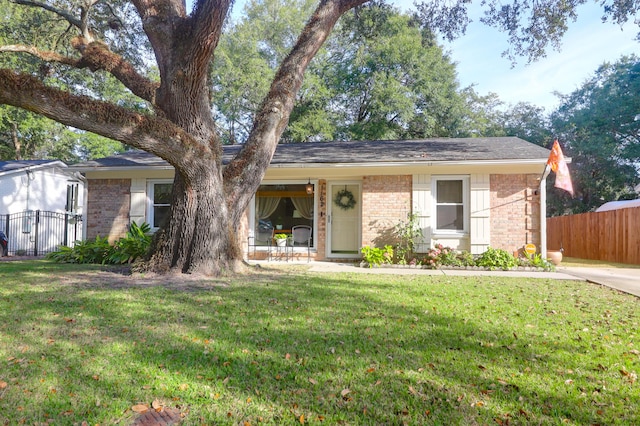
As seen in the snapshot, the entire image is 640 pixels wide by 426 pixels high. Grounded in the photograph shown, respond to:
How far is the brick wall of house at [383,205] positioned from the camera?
9828 mm

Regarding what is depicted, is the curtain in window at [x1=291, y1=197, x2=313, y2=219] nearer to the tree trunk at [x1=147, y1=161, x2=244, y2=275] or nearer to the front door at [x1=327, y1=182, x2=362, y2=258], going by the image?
the front door at [x1=327, y1=182, x2=362, y2=258]

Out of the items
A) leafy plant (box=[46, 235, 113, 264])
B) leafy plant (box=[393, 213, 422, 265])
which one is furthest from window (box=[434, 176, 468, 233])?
leafy plant (box=[46, 235, 113, 264])

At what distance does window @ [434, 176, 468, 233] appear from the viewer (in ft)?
32.3

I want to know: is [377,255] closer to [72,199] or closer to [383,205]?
[383,205]

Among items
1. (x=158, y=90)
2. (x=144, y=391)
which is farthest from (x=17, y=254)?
(x=144, y=391)

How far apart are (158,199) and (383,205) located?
6442 mm

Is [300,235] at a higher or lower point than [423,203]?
lower

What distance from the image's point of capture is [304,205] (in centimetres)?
1094

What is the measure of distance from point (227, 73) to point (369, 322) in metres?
21.0

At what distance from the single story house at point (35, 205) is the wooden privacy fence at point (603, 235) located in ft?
61.7

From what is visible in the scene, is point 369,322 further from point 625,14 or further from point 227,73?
point 227,73

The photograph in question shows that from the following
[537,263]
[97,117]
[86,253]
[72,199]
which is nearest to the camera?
[97,117]

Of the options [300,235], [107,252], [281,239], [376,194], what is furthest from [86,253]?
[376,194]

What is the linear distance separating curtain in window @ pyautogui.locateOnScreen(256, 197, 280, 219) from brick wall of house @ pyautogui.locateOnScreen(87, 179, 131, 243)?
372 centimetres
